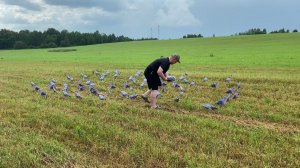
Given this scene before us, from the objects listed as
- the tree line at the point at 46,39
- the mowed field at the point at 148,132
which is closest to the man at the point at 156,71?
the mowed field at the point at 148,132

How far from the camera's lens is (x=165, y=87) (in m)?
15.8

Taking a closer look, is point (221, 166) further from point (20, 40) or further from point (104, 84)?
point (20, 40)

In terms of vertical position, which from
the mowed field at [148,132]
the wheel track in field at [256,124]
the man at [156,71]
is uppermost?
the man at [156,71]

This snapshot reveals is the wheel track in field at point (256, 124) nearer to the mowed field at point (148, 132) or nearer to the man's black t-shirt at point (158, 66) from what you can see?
the mowed field at point (148, 132)

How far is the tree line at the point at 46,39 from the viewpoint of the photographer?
400 ft

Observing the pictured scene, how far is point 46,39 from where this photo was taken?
123812 millimetres

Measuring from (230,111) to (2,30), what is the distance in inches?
4972

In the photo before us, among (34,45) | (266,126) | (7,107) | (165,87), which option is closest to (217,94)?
(165,87)

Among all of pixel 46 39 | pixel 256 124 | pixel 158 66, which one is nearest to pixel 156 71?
pixel 158 66

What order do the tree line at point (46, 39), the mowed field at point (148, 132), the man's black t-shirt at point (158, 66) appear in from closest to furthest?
the mowed field at point (148, 132), the man's black t-shirt at point (158, 66), the tree line at point (46, 39)

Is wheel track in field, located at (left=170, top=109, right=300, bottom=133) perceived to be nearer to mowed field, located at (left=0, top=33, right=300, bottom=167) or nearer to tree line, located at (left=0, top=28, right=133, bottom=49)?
mowed field, located at (left=0, top=33, right=300, bottom=167)

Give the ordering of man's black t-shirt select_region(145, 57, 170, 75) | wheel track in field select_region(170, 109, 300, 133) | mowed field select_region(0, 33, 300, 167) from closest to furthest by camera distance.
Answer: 1. mowed field select_region(0, 33, 300, 167)
2. wheel track in field select_region(170, 109, 300, 133)
3. man's black t-shirt select_region(145, 57, 170, 75)

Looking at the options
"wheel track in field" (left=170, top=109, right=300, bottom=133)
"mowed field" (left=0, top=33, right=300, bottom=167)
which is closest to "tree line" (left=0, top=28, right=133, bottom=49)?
"mowed field" (left=0, top=33, right=300, bottom=167)

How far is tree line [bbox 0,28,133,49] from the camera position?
122 metres
